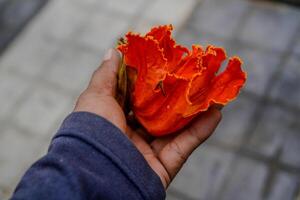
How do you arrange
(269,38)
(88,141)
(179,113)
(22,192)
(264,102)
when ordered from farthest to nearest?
(269,38) → (264,102) → (179,113) → (88,141) → (22,192)

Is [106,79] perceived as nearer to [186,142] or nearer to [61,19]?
[186,142]

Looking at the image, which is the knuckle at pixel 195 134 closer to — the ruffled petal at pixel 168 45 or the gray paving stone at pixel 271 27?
the ruffled petal at pixel 168 45

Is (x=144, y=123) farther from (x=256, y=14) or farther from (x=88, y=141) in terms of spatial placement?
(x=256, y=14)

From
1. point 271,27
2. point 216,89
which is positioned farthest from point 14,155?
point 271,27

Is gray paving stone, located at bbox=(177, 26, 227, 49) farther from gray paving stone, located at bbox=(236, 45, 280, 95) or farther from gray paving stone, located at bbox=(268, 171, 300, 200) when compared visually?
gray paving stone, located at bbox=(268, 171, 300, 200)

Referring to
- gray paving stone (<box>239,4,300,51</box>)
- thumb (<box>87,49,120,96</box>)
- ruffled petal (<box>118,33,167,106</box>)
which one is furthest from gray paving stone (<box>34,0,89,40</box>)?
ruffled petal (<box>118,33,167,106</box>)

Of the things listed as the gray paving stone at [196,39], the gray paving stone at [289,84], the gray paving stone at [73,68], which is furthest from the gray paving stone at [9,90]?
Result: the gray paving stone at [289,84]

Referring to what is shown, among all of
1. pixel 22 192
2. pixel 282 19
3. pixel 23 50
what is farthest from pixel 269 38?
pixel 22 192
